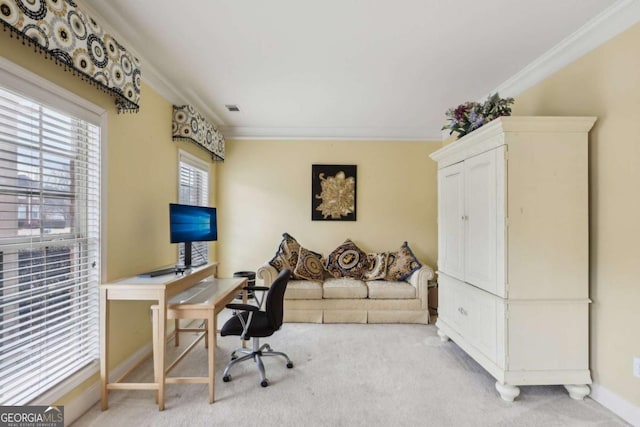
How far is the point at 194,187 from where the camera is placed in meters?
3.74

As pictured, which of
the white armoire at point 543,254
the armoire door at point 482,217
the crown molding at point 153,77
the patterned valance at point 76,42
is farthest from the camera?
the armoire door at point 482,217

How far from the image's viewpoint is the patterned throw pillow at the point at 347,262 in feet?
13.3

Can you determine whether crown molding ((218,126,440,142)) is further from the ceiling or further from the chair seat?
A: the chair seat

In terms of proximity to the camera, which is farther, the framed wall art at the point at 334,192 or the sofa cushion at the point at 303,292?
the framed wall art at the point at 334,192

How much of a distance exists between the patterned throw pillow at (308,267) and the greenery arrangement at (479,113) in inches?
94.9

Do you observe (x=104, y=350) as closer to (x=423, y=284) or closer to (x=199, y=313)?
(x=199, y=313)

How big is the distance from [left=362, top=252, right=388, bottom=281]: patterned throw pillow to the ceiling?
6.56 feet

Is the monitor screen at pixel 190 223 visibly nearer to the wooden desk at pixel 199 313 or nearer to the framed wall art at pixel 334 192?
the wooden desk at pixel 199 313

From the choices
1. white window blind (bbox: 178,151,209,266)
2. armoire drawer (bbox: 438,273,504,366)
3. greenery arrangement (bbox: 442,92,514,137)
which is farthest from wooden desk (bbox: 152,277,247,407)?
greenery arrangement (bbox: 442,92,514,137)

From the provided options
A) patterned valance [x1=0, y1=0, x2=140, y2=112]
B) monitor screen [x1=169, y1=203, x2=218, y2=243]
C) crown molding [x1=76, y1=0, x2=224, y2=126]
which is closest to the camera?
patterned valance [x1=0, y1=0, x2=140, y2=112]

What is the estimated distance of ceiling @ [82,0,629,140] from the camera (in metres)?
1.85

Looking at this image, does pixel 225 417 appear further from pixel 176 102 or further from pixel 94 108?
pixel 176 102

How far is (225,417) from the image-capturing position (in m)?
1.87

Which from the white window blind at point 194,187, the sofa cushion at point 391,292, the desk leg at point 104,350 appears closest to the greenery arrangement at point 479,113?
the sofa cushion at point 391,292
